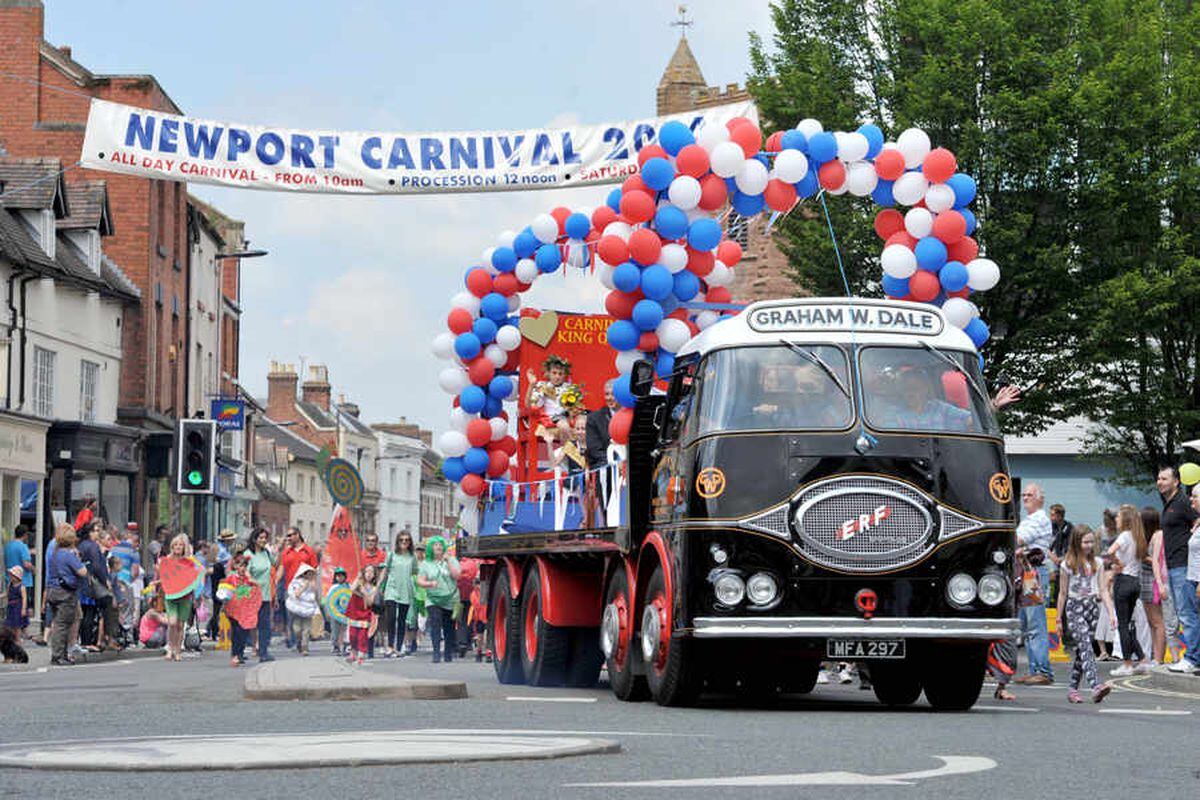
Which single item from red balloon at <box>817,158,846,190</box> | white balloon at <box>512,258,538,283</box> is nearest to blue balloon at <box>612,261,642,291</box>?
red balloon at <box>817,158,846,190</box>

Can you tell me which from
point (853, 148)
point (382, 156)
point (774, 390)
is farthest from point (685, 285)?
point (382, 156)

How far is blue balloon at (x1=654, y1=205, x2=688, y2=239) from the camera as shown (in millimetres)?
17328

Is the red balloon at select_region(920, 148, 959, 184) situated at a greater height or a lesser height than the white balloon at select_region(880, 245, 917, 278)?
greater

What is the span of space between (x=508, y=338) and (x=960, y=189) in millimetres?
4841

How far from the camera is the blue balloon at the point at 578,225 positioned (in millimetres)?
20109

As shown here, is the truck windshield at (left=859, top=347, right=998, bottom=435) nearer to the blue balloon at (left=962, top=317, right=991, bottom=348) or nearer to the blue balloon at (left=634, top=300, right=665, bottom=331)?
the blue balloon at (left=962, top=317, right=991, bottom=348)

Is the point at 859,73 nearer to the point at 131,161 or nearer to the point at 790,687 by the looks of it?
the point at 131,161

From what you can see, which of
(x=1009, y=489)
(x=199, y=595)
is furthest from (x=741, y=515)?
(x=199, y=595)

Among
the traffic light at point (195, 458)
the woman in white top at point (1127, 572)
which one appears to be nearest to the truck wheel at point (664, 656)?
the woman in white top at point (1127, 572)

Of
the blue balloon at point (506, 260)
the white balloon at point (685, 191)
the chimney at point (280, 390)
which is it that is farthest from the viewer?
the chimney at point (280, 390)

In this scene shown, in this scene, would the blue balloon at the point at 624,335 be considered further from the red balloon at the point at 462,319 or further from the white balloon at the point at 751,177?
the red balloon at the point at 462,319

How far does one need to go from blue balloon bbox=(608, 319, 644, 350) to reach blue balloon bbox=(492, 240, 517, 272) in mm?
3756

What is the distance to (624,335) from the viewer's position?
1714 cm

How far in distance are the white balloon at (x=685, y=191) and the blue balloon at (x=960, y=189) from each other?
244cm
